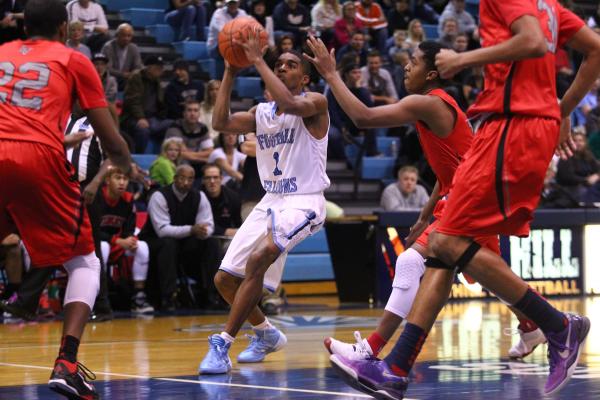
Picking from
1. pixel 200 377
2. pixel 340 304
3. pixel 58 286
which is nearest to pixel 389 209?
pixel 340 304

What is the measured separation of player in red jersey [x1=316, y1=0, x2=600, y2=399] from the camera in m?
5.17

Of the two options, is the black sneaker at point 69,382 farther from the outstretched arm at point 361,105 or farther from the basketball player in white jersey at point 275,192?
the basketball player in white jersey at point 275,192

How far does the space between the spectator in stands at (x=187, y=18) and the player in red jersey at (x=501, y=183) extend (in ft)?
41.9

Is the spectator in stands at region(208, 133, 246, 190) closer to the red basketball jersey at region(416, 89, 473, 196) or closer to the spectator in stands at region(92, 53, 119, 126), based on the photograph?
the spectator in stands at region(92, 53, 119, 126)

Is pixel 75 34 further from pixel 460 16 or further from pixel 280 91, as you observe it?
pixel 280 91

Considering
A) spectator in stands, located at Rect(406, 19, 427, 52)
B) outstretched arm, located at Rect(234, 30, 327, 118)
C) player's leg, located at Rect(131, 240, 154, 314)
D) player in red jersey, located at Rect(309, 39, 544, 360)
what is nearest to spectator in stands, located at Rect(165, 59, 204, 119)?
player's leg, located at Rect(131, 240, 154, 314)

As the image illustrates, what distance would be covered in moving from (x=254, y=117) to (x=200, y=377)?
5.93ft

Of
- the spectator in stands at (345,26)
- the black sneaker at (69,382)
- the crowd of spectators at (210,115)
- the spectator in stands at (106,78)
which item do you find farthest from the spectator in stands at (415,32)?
the black sneaker at (69,382)

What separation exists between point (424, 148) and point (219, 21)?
10.7 m

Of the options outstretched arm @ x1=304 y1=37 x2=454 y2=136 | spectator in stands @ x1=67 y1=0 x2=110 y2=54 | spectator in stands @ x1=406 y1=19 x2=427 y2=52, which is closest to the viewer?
outstretched arm @ x1=304 y1=37 x2=454 y2=136

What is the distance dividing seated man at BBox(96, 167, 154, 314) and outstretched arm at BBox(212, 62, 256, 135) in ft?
16.0

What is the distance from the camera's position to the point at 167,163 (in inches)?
539

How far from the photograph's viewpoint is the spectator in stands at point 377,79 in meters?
17.5

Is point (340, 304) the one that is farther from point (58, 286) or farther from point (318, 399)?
point (318, 399)
